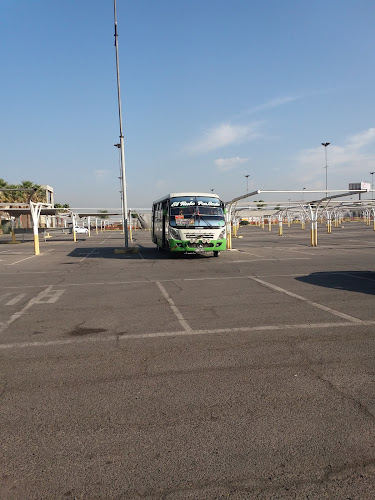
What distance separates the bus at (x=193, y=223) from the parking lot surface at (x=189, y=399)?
9.63 m

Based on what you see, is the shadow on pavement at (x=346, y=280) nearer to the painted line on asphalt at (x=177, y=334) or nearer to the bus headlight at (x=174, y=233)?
the painted line on asphalt at (x=177, y=334)

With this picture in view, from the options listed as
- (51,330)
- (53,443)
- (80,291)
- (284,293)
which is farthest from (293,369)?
(80,291)

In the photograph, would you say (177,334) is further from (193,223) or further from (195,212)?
(195,212)

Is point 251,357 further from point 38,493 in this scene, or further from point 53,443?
point 38,493

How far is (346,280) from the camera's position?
11742mm

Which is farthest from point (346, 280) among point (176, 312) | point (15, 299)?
point (15, 299)

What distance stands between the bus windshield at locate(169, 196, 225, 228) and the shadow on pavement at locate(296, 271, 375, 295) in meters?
6.83

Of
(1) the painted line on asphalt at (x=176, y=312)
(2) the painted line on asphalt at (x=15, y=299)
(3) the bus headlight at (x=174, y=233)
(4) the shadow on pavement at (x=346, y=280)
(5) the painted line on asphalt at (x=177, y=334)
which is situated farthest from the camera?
(3) the bus headlight at (x=174, y=233)

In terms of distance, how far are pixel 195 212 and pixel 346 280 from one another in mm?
8765

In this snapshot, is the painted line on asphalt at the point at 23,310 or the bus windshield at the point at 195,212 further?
the bus windshield at the point at 195,212

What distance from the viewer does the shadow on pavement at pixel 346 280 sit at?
1040 cm

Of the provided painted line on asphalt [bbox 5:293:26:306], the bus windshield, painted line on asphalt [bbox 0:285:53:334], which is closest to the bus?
the bus windshield

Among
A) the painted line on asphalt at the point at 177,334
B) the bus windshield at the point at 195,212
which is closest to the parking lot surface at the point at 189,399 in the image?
the painted line on asphalt at the point at 177,334

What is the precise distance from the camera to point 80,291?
35.4 ft
